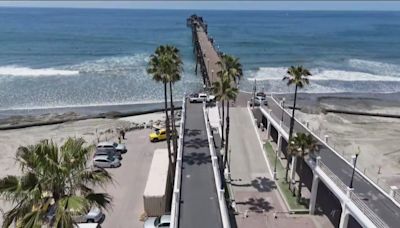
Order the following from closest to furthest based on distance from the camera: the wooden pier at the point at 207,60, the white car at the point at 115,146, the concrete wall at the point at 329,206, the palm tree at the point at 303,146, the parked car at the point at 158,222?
the parked car at the point at 158,222
the concrete wall at the point at 329,206
the palm tree at the point at 303,146
the white car at the point at 115,146
the wooden pier at the point at 207,60

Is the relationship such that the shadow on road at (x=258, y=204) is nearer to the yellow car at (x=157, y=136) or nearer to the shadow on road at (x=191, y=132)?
the shadow on road at (x=191, y=132)

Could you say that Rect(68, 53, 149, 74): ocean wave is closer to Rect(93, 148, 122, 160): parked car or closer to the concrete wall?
Rect(93, 148, 122, 160): parked car

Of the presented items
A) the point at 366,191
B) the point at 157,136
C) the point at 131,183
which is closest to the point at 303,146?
the point at 366,191

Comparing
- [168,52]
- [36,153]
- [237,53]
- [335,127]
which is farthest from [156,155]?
[237,53]

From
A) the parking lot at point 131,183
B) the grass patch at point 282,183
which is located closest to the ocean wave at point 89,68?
the parking lot at point 131,183

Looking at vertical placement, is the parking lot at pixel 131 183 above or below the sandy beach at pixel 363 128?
below

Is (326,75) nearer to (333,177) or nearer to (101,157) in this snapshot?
(101,157)

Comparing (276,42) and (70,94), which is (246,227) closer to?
(70,94)

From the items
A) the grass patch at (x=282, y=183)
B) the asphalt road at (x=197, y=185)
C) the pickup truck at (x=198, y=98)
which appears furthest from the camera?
the pickup truck at (x=198, y=98)

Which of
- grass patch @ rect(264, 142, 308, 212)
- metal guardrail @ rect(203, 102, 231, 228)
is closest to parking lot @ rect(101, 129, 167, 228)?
metal guardrail @ rect(203, 102, 231, 228)
